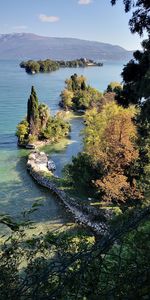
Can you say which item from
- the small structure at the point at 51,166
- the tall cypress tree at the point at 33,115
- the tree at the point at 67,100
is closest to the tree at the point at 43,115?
the tall cypress tree at the point at 33,115

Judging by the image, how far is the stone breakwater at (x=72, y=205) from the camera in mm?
20484

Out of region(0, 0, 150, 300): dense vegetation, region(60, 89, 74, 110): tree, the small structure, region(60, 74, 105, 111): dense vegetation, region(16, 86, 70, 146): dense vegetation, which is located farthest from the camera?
region(60, 89, 74, 110): tree

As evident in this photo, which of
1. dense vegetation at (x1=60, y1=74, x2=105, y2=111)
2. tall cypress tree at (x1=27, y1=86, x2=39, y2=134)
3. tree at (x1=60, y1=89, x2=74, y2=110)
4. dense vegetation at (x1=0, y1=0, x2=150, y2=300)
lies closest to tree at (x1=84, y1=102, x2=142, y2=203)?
dense vegetation at (x1=0, y1=0, x2=150, y2=300)

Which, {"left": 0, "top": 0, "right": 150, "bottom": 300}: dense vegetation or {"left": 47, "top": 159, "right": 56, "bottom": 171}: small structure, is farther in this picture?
{"left": 47, "top": 159, "right": 56, "bottom": 171}: small structure

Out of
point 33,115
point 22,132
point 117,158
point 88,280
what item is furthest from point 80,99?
point 88,280

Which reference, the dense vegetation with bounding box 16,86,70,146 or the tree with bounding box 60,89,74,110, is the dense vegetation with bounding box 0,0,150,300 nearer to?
the dense vegetation with bounding box 16,86,70,146

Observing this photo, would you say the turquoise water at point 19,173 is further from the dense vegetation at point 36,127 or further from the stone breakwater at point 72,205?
the dense vegetation at point 36,127

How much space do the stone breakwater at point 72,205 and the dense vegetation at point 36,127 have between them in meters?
7.36

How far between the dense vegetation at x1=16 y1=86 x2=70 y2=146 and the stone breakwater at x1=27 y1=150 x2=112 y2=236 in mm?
7356

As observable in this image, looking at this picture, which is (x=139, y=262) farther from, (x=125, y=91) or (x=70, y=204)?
(x=70, y=204)

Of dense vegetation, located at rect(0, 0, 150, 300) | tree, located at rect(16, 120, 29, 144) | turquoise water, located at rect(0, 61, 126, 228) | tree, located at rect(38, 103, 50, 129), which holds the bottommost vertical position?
turquoise water, located at rect(0, 61, 126, 228)

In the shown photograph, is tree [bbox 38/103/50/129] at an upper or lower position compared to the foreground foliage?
lower

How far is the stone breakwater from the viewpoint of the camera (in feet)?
67.2

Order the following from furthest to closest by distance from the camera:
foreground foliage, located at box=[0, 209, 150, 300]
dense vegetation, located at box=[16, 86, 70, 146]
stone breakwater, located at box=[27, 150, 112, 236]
→ 1. dense vegetation, located at box=[16, 86, 70, 146]
2. stone breakwater, located at box=[27, 150, 112, 236]
3. foreground foliage, located at box=[0, 209, 150, 300]
